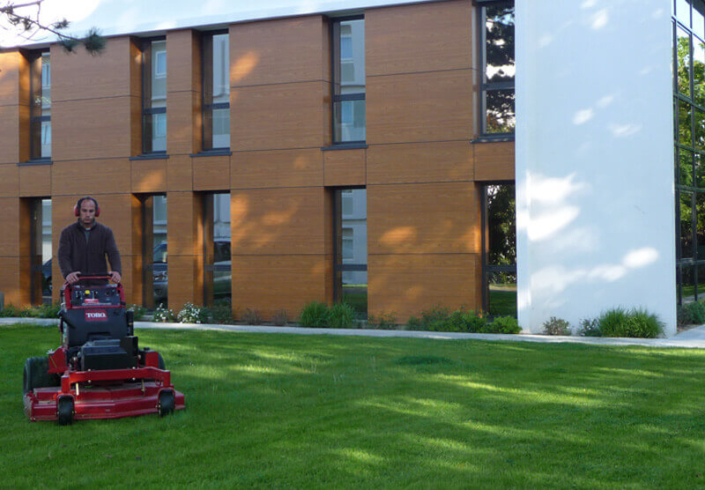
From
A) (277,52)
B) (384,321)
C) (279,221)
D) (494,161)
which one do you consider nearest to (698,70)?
(494,161)

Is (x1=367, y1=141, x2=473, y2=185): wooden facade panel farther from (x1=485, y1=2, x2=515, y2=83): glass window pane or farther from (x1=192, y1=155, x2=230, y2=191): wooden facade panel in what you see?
(x1=192, y1=155, x2=230, y2=191): wooden facade panel

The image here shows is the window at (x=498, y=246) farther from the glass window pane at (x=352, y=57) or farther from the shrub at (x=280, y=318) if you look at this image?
the shrub at (x=280, y=318)

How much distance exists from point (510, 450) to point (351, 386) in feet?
10.7

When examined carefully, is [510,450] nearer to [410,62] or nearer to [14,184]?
[410,62]

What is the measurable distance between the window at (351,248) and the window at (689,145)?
6.35m

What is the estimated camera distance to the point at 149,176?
19.7 m

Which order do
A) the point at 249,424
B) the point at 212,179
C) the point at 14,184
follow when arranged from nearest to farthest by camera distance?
the point at 249,424 < the point at 212,179 < the point at 14,184

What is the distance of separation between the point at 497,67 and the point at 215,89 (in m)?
6.43

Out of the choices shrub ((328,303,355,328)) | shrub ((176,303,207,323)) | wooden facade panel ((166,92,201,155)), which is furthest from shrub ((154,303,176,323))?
shrub ((328,303,355,328))

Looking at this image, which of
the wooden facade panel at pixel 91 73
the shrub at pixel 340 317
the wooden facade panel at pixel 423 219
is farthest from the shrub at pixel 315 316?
the wooden facade panel at pixel 91 73

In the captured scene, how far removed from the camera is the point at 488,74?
56.6ft

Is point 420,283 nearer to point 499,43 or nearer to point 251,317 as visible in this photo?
point 251,317

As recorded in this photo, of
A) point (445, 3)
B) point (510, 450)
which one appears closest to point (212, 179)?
point (445, 3)

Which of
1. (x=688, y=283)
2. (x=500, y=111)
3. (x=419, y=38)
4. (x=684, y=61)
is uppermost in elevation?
(x=419, y=38)
